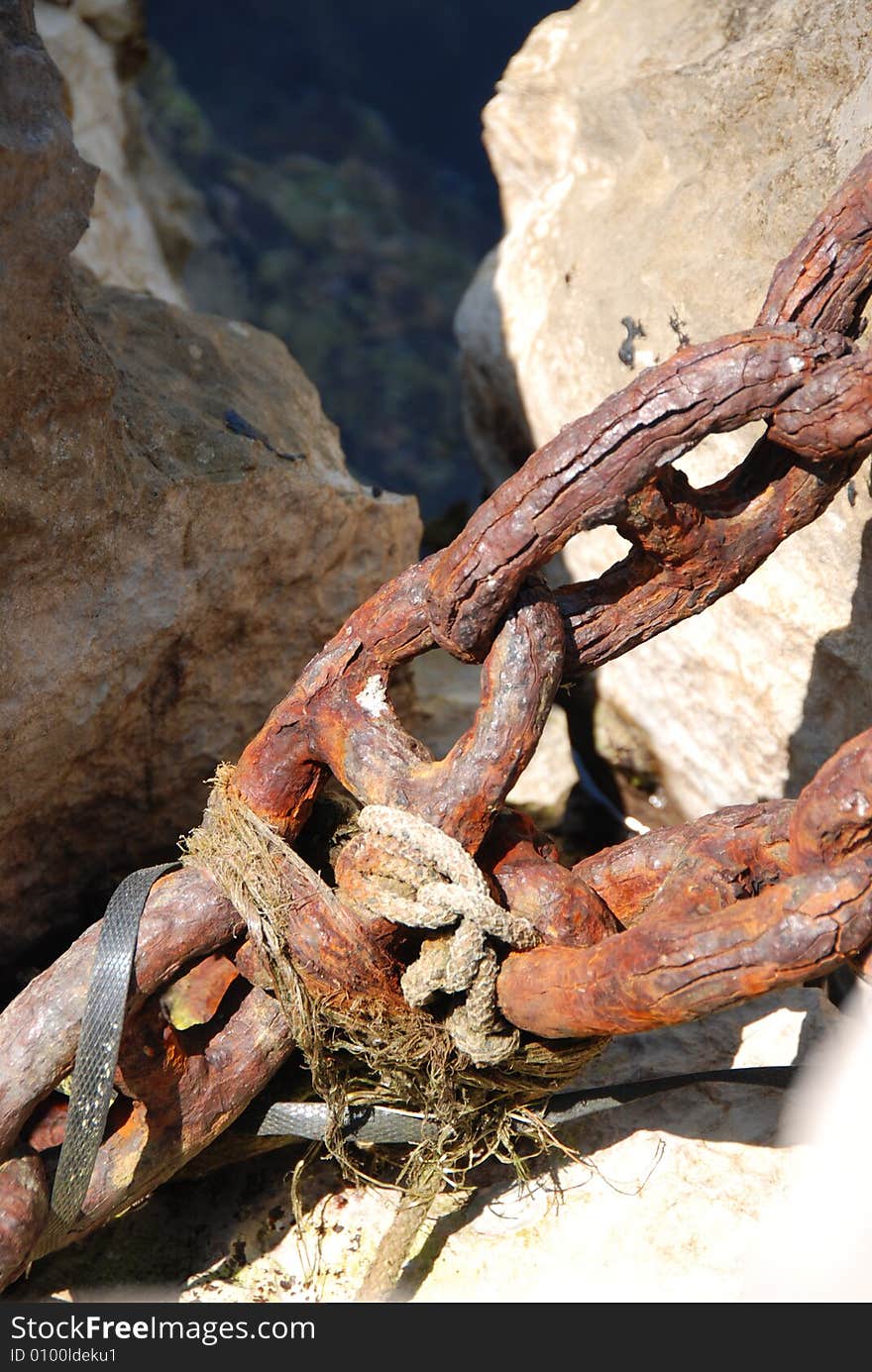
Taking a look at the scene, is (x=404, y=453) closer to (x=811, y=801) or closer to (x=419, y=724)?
(x=419, y=724)

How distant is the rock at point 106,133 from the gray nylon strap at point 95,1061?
201 centimetres

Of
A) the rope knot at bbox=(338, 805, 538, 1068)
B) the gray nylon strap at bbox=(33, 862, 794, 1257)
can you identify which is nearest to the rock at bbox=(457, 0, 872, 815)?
the rope knot at bbox=(338, 805, 538, 1068)

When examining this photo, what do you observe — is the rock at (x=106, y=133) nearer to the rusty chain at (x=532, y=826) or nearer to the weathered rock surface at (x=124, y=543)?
the weathered rock surface at (x=124, y=543)

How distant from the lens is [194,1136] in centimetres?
180

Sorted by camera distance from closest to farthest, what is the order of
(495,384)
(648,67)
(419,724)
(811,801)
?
(811,801) < (648,67) < (419,724) < (495,384)

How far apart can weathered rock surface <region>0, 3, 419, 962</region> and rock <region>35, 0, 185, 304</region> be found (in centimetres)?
81

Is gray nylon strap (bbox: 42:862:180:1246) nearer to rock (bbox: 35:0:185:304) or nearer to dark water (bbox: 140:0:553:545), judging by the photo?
rock (bbox: 35:0:185:304)

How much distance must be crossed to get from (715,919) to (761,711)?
1041 millimetres

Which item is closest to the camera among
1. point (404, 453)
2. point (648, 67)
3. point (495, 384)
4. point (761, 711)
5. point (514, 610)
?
point (514, 610)

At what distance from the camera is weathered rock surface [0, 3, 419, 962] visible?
189cm

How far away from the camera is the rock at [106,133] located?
10.9ft

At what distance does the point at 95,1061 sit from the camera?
1.67 metres

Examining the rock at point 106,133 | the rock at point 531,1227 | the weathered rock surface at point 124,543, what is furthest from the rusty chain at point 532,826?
the rock at point 106,133
